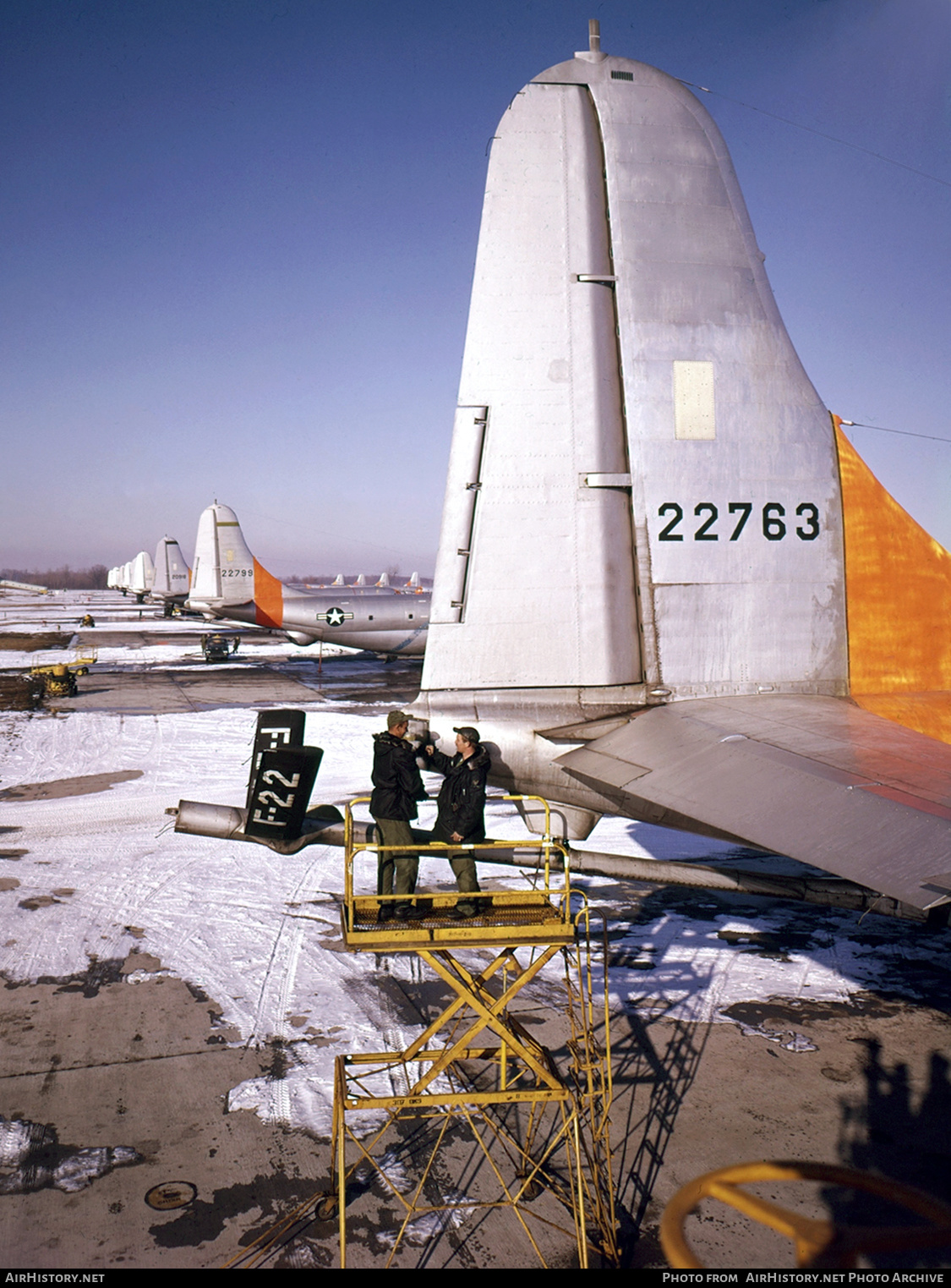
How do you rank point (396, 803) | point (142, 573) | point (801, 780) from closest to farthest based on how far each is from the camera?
point (801, 780)
point (396, 803)
point (142, 573)

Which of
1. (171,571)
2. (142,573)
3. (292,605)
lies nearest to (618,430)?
(292,605)

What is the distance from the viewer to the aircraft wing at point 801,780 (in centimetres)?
486

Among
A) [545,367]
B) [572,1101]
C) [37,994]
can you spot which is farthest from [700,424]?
[37,994]

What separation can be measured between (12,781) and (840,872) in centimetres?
2235

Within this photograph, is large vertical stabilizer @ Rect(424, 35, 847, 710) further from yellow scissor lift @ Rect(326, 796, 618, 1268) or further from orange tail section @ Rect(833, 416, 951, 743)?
yellow scissor lift @ Rect(326, 796, 618, 1268)

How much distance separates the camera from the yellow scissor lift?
655cm

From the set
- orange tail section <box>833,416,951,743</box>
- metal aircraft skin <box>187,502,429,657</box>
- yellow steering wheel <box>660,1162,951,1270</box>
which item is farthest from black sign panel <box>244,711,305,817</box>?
metal aircraft skin <box>187,502,429,657</box>

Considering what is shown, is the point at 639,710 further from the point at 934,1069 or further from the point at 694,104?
the point at 694,104

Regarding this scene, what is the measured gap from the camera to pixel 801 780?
5.80 metres

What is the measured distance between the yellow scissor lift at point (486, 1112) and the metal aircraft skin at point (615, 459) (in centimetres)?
167

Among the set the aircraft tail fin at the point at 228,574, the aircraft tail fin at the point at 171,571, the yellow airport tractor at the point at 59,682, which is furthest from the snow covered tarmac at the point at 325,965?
the aircraft tail fin at the point at 171,571

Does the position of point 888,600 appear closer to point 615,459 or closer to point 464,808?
point 615,459

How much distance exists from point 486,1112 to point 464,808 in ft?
10.8

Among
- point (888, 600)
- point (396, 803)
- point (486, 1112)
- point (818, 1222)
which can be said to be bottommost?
point (486, 1112)
